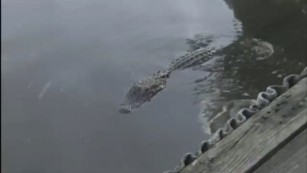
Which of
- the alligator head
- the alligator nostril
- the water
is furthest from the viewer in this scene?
the alligator head

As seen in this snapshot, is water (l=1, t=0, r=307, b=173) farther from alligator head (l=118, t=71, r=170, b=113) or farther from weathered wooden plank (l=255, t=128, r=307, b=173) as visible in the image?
weathered wooden plank (l=255, t=128, r=307, b=173)

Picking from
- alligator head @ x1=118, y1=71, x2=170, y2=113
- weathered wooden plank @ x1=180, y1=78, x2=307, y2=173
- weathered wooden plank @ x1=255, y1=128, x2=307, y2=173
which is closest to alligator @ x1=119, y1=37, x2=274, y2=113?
alligator head @ x1=118, y1=71, x2=170, y2=113

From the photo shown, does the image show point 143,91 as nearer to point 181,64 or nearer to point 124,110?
point 124,110

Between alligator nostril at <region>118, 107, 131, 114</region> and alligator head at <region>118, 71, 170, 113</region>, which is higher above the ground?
alligator head at <region>118, 71, 170, 113</region>

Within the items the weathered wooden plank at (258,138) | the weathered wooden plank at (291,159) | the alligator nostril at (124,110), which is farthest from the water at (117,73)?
the weathered wooden plank at (291,159)

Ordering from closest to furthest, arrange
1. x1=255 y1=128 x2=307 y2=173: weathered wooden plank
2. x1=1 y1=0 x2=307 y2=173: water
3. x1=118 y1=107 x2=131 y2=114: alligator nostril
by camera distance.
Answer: x1=255 y1=128 x2=307 y2=173: weathered wooden plank
x1=1 y1=0 x2=307 y2=173: water
x1=118 y1=107 x2=131 y2=114: alligator nostril

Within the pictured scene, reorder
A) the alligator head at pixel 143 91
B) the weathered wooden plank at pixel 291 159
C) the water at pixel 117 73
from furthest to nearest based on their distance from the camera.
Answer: the alligator head at pixel 143 91 → the water at pixel 117 73 → the weathered wooden plank at pixel 291 159

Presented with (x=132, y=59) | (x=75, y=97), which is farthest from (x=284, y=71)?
(x=75, y=97)

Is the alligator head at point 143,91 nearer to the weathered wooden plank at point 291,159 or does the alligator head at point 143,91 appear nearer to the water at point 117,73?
the water at point 117,73
